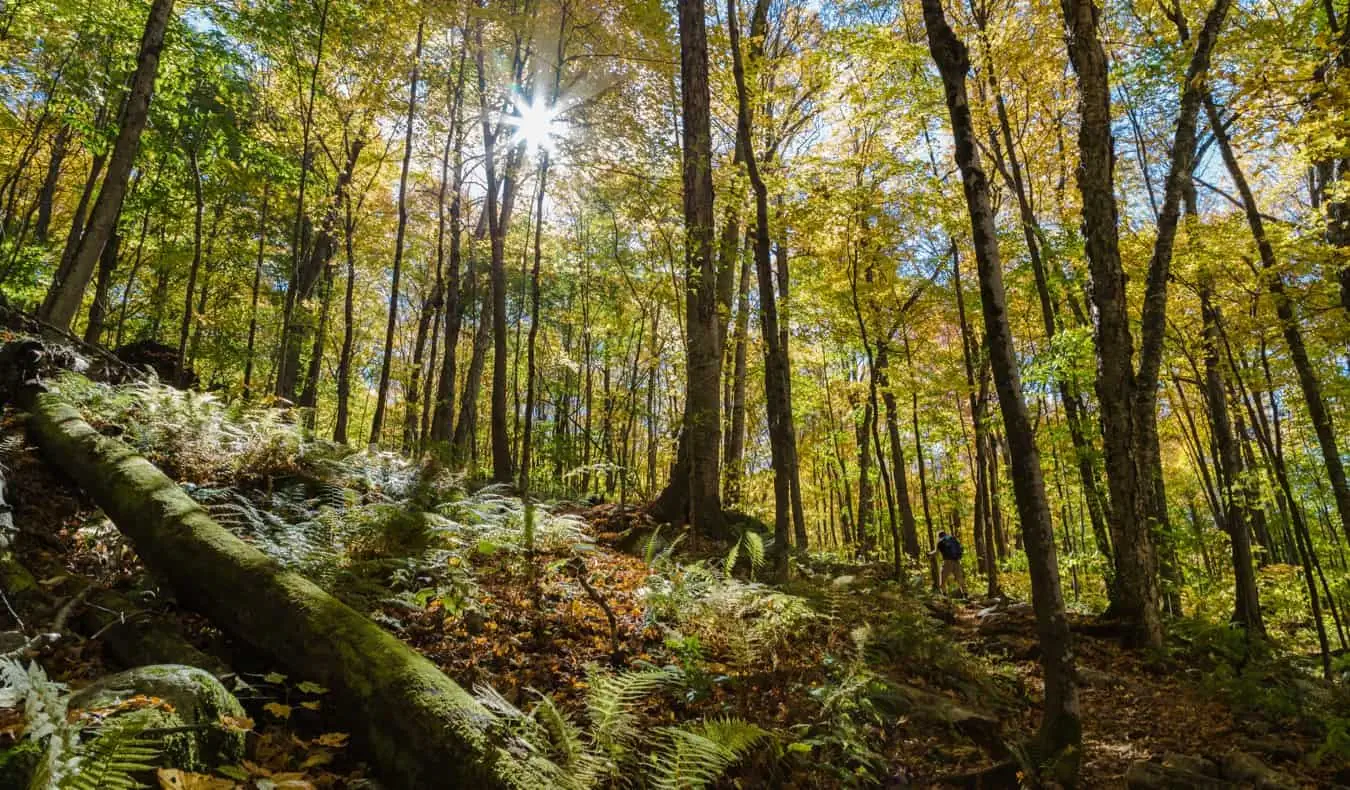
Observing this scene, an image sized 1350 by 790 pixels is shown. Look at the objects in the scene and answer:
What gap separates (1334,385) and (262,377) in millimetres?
30301

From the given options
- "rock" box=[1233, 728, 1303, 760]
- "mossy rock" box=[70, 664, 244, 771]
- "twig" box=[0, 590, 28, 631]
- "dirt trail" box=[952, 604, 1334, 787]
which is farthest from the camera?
"rock" box=[1233, 728, 1303, 760]

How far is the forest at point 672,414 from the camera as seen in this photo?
3400 millimetres

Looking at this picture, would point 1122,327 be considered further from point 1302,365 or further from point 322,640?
point 322,640

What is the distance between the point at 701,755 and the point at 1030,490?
3.07 metres

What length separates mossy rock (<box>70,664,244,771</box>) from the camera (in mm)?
2359

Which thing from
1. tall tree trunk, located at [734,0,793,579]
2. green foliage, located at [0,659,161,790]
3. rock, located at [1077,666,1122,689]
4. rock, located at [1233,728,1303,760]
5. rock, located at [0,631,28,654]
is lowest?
rock, located at [1233,728,1303,760]

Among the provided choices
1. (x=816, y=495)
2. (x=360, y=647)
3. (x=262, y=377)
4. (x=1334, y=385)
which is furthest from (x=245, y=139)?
(x=816, y=495)

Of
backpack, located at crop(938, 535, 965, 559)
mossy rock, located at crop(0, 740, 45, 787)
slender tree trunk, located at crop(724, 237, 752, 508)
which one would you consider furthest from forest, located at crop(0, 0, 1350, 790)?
backpack, located at crop(938, 535, 965, 559)

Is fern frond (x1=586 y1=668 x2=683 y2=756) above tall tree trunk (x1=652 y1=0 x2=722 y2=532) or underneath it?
underneath

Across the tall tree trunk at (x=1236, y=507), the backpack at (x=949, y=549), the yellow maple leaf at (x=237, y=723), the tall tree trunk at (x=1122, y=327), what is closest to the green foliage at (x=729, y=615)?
the yellow maple leaf at (x=237, y=723)

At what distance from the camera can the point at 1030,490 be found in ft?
14.9

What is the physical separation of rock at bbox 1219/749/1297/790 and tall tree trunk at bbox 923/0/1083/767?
1.47 m

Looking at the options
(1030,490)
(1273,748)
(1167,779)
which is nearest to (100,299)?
(1030,490)

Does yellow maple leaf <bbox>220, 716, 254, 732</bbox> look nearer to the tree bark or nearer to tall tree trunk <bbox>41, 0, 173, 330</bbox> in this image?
the tree bark
